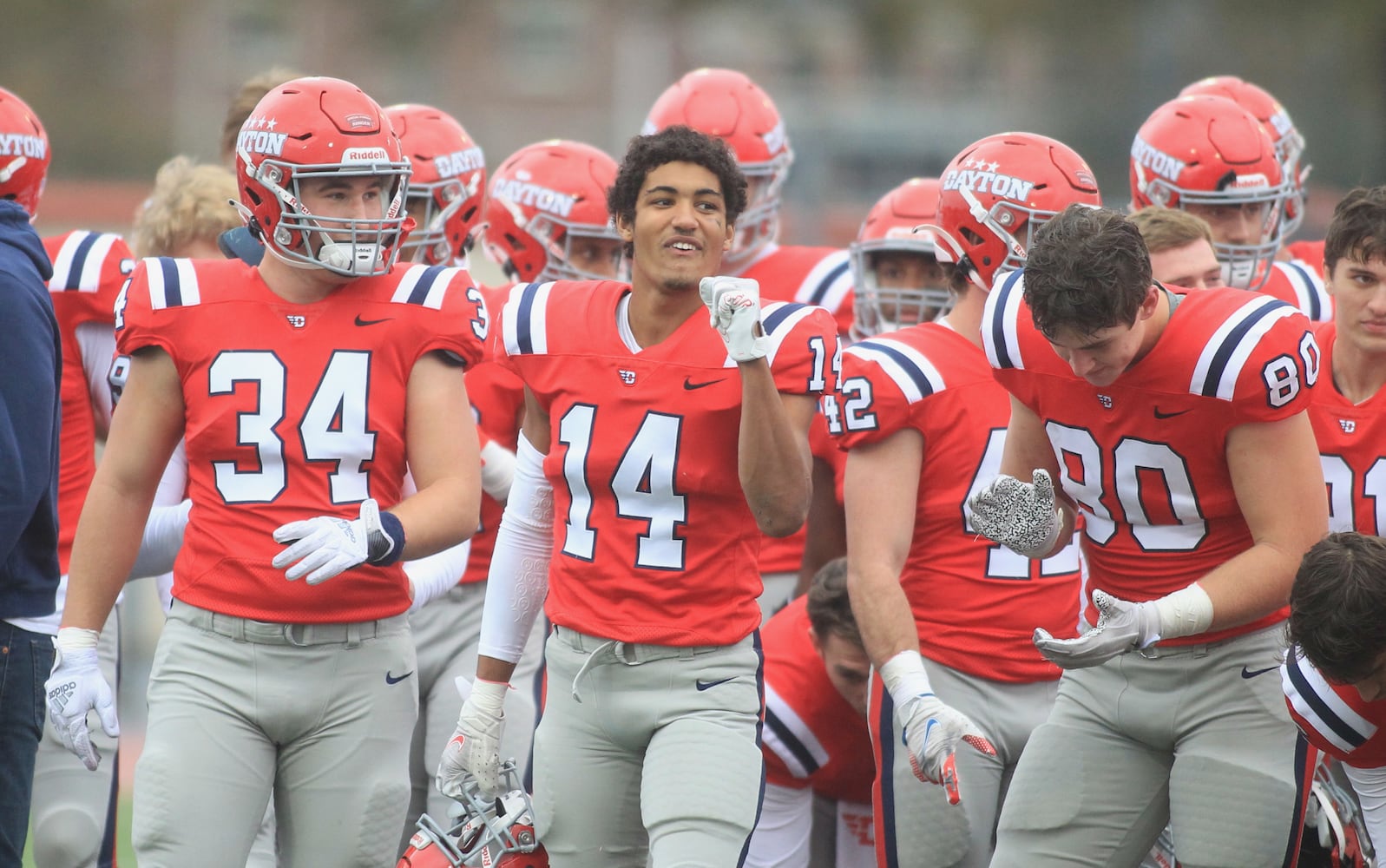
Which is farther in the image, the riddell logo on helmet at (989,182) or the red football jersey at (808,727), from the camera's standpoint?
the red football jersey at (808,727)

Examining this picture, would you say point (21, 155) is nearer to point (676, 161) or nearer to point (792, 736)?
point (676, 161)

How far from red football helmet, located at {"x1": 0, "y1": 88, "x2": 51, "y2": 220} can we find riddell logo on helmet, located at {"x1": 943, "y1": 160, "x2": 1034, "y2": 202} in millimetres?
2062

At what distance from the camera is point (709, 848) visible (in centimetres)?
319

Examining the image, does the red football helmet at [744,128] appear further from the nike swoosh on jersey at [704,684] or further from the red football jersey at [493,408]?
the nike swoosh on jersey at [704,684]

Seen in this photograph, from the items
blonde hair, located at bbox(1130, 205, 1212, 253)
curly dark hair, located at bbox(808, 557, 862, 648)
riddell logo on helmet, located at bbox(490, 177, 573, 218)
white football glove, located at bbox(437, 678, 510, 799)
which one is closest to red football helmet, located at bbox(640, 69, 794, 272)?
riddell logo on helmet, located at bbox(490, 177, 573, 218)

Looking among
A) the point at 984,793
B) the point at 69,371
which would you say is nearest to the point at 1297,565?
the point at 984,793

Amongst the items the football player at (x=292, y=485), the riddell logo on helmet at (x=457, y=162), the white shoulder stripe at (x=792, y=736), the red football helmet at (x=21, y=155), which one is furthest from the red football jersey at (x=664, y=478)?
the riddell logo on helmet at (x=457, y=162)

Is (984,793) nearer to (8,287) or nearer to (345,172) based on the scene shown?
(345,172)

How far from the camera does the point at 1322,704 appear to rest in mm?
3059

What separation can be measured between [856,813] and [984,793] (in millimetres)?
848

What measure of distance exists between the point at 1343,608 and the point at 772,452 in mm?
1021

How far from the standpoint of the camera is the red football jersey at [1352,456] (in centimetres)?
352

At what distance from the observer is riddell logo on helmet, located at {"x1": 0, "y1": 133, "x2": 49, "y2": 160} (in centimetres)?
404

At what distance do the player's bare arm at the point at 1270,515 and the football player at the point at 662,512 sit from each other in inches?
30.6
